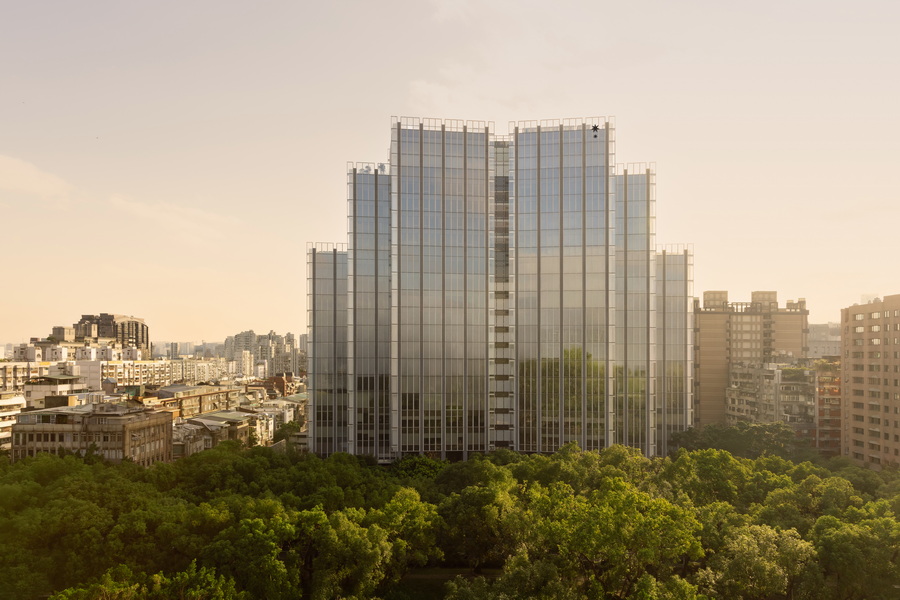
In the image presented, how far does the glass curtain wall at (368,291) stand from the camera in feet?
297

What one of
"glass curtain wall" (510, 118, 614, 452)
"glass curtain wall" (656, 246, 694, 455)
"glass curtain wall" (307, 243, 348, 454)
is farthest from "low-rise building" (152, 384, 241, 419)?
"glass curtain wall" (656, 246, 694, 455)

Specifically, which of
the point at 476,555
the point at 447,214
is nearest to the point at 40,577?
the point at 476,555

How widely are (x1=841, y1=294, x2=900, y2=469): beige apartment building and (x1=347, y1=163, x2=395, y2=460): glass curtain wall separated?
249ft

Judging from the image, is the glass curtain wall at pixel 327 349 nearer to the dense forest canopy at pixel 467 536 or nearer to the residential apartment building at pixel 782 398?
A: the dense forest canopy at pixel 467 536

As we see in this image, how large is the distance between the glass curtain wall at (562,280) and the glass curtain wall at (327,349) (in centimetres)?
3072

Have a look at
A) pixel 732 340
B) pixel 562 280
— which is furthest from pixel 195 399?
pixel 732 340

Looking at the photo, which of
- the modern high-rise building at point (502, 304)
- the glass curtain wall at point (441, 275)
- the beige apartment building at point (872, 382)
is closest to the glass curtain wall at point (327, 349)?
the modern high-rise building at point (502, 304)

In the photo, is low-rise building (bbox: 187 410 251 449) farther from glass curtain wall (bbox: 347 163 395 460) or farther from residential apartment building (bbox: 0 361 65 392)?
residential apartment building (bbox: 0 361 65 392)

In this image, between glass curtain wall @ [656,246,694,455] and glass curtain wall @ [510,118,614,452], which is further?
glass curtain wall @ [656,246,694,455]

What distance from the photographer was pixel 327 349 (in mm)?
95875

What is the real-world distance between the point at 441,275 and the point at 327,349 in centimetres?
2489

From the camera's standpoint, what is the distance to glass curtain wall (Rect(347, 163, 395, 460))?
90500 mm

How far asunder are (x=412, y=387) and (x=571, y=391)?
83.0ft

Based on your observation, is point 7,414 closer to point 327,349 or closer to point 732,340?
point 327,349
